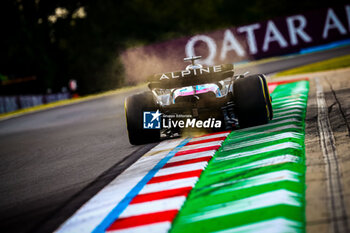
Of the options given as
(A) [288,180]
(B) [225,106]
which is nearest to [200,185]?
(A) [288,180]

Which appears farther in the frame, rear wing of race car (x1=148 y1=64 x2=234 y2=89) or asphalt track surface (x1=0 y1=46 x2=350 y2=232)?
rear wing of race car (x1=148 y1=64 x2=234 y2=89)

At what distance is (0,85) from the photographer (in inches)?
1391

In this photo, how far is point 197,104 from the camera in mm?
7320

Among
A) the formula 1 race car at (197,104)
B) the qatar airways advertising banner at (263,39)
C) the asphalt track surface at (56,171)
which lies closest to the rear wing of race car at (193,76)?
the formula 1 race car at (197,104)

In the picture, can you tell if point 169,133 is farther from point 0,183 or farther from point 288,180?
point 288,180

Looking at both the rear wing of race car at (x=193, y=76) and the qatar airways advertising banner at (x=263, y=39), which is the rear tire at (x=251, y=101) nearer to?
the rear wing of race car at (x=193, y=76)

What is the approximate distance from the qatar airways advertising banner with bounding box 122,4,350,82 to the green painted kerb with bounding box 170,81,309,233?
76.5ft

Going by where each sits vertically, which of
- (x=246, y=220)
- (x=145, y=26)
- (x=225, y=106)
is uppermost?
(x=145, y=26)

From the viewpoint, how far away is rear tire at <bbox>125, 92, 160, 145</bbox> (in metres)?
7.56

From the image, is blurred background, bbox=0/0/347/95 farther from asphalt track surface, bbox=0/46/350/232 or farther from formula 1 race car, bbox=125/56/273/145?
formula 1 race car, bbox=125/56/273/145

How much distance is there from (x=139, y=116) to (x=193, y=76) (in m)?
1.10

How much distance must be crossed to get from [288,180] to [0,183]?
165 inches

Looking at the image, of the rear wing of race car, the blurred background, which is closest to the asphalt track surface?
the rear wing of race car

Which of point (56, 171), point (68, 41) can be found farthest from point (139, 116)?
point (68, 41)
